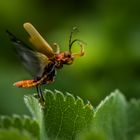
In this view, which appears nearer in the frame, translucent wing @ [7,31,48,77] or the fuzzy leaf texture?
the fuzzy leaf texture

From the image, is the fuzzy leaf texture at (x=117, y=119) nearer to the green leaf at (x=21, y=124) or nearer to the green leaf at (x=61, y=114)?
the green leaf at (x=61, y=114)

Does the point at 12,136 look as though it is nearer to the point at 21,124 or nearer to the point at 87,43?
the point at 21,124

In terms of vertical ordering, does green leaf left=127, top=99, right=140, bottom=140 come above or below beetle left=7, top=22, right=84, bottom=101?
below

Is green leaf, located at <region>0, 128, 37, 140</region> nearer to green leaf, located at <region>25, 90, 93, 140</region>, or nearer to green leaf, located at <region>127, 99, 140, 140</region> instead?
green leaf, located at <region>25, 90, 93, 140</region>

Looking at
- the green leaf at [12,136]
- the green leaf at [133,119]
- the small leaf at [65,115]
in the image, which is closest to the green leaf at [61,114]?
the small leaf at [65,115]

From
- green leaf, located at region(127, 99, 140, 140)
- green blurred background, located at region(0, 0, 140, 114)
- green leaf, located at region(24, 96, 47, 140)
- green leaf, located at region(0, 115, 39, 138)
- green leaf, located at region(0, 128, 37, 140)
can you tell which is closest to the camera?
green leaf, located at region(0, 128, 37, 140)

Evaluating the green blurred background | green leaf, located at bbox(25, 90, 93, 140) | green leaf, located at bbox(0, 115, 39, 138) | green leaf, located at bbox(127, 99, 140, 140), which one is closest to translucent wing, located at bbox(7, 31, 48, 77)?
green leaf, located at bbox(25, 90, 93, 140)

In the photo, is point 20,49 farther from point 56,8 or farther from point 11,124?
point 56,8
